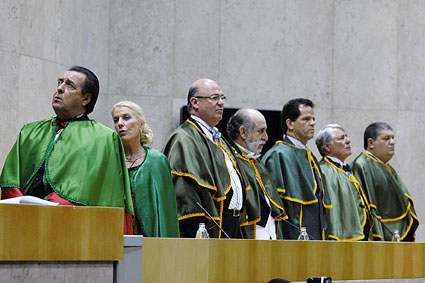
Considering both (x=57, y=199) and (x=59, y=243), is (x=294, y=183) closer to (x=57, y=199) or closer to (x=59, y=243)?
(x=57, y=199)

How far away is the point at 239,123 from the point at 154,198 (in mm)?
1653

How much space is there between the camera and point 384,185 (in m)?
7.68

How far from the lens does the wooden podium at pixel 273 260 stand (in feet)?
12.1

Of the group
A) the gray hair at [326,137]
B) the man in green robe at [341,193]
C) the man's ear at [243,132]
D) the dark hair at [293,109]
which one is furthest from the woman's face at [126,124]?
the gray hair at [326,137]

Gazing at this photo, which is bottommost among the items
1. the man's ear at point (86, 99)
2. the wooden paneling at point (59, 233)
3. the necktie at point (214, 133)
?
the wooden paneling at point (59, 233)

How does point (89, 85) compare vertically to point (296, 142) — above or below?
above

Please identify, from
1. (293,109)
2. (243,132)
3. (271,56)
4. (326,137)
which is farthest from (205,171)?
(271,56)

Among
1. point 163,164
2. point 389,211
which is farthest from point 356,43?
point 163,164

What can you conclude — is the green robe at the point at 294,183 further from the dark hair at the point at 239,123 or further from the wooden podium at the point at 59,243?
the wooden podium at the point at 59,243

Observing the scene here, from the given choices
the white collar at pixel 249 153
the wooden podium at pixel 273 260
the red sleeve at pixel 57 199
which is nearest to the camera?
the wooden podium at pixel 273 260

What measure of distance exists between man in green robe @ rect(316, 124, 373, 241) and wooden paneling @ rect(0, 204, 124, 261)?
3.99 metres

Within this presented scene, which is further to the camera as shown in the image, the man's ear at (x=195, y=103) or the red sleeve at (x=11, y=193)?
the man's ear at (x=195, y=103)

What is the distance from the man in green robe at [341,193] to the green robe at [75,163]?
2.86 meters

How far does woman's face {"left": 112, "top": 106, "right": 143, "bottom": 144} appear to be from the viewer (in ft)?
16.2
